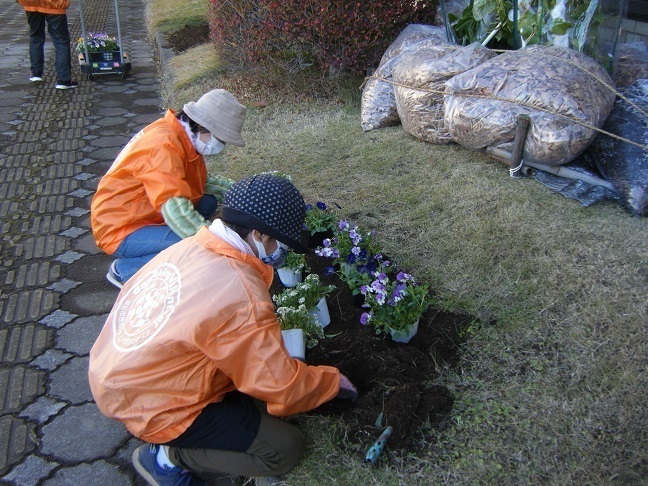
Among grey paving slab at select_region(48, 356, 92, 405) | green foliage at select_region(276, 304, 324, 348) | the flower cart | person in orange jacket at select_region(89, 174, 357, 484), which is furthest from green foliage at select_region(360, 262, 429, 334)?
the flower cart

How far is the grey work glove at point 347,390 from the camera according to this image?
2.28m

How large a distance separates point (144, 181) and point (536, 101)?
7.54ft

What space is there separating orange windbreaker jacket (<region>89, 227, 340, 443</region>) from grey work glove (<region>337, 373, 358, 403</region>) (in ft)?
0.69

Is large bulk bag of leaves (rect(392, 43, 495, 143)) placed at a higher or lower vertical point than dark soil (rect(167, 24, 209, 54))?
higher

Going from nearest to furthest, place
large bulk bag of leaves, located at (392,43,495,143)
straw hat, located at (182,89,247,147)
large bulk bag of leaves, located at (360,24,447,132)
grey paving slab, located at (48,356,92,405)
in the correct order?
grey paving slab, located at (48,356,92,405) < straw hat, located at (182,89,247,147) < large bulk bag of leaves, located at (392,43,495,143) < large bulk bag of leaves, located at (360,24,447,132)

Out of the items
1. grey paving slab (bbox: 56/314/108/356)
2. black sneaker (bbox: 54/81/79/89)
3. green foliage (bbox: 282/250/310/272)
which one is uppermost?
green foliage (bbox: 282/250/310/272)

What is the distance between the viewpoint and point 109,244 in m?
3.06

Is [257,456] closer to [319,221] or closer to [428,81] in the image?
[319,221]

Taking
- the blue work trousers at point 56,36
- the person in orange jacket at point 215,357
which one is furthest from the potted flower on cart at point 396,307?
the blue work trousers at point 56,36

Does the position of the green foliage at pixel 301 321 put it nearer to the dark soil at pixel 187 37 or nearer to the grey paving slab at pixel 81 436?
the grey paving slab at pixel 81 436

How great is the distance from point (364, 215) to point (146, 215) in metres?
1.30

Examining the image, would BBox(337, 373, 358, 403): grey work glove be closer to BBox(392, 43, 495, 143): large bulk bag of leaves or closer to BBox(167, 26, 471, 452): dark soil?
BBox(167, 26, 471, 452): dark soil

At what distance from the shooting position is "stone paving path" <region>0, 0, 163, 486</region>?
2492 millimetres

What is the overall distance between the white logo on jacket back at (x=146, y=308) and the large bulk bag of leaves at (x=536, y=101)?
2469 mm
